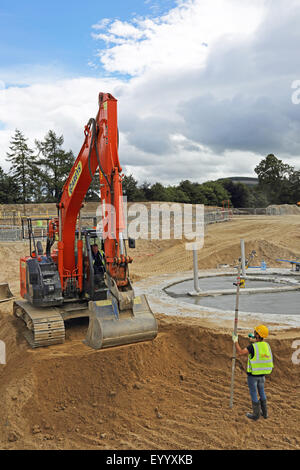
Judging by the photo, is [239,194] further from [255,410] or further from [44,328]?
[255,410]

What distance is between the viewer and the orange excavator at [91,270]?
629cm

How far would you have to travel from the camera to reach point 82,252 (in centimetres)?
920

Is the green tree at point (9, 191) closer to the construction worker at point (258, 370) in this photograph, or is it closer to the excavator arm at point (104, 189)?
the excavator arm at point (104, 189)

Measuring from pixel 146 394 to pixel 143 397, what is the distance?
0.10m

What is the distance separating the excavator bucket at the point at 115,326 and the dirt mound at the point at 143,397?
0.95m

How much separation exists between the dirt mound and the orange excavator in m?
0.87

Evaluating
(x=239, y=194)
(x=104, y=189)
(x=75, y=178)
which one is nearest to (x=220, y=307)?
(x=75, y=178)

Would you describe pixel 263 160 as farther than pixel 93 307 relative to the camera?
Yes

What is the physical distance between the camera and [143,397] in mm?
6500

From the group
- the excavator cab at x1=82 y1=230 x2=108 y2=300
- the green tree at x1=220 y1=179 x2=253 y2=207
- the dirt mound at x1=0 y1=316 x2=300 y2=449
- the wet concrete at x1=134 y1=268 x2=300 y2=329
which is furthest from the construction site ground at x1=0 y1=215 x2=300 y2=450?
the green tree at x1=220 y1=179 x2=253 y2=207

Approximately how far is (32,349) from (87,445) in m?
3.15

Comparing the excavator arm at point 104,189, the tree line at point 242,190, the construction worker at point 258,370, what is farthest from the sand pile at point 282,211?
the construction worker at point 258,370
